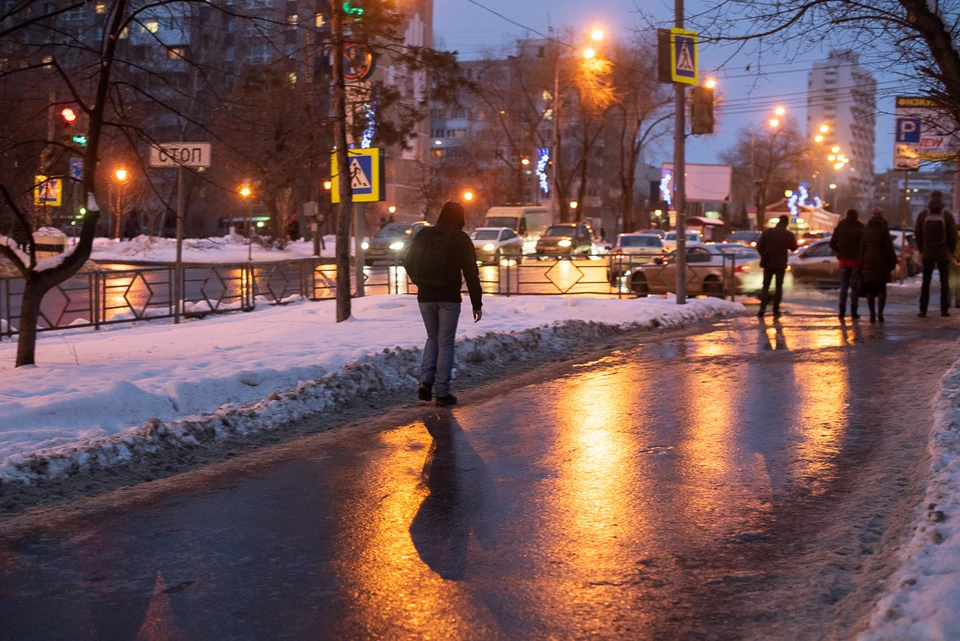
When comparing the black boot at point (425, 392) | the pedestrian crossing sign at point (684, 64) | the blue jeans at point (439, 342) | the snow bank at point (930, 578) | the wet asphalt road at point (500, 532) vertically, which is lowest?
the wet asphalt road at point (500, 532)

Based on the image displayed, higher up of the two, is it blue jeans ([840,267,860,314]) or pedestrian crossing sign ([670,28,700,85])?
pedestrian crossing sign ([670,28,700,85])

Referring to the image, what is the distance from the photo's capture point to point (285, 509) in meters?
6.50

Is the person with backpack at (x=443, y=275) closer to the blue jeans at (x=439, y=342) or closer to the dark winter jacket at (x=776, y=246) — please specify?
the blue jeans at (x=439, y=342)

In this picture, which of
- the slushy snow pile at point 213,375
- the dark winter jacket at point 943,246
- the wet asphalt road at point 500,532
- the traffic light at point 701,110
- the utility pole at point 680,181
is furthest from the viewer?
the utility pole at point 680,181

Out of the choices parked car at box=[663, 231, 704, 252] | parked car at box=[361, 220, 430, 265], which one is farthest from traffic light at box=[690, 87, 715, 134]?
parked car at box=[361, 220, 430, 265]

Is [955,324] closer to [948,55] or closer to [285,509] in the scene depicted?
[948,55]

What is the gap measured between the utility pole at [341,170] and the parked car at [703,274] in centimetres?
1028

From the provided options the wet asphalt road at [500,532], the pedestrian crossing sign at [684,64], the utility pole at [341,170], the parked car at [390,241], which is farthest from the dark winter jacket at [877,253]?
the parked car at [390,241]

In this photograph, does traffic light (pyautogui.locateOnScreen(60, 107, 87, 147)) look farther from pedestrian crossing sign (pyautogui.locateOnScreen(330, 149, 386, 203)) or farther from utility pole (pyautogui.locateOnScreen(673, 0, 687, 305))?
utility pole (pyautogui.locateOnScreen(673, 0, 687, 305))

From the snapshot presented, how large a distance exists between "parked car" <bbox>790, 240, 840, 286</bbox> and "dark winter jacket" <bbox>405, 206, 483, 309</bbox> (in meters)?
22.4

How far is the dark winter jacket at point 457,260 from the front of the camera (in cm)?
1023

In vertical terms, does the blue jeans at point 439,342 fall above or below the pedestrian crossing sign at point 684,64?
below

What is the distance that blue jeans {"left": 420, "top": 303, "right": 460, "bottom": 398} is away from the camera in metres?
10.3

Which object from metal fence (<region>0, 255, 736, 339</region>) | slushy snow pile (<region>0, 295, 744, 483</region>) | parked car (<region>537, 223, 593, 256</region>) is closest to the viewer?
slushy snow pile (<region>0, 295, 744, 483</region>)
